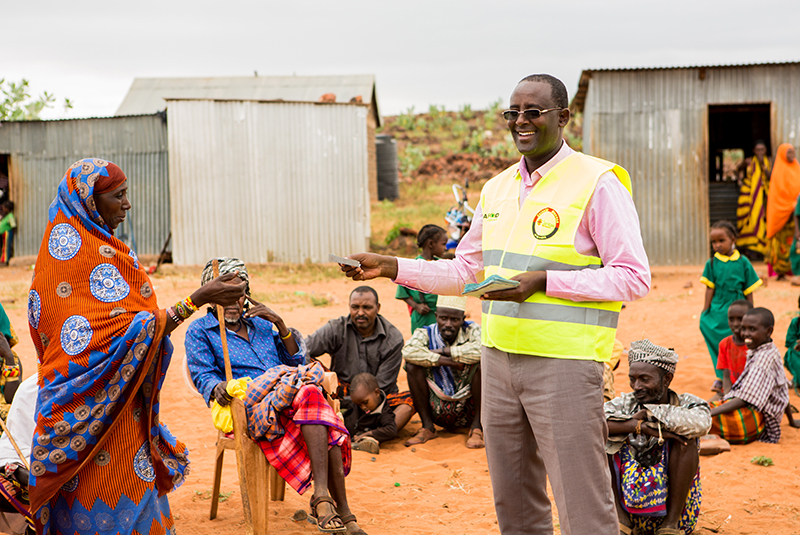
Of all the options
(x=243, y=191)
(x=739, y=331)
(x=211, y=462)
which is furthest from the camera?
(x=243, y=191)

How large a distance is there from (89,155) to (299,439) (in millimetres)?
13736

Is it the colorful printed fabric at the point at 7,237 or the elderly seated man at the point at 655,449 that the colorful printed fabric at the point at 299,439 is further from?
the colorful printed fabric at the point at 7,237

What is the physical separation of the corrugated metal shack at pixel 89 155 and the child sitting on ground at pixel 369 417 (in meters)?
10.8

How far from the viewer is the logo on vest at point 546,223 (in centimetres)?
229

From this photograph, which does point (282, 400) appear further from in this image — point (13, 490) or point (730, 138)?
point (730, 138)

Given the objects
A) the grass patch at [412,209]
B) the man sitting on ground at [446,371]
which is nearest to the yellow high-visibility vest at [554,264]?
the man sitting on ground at [446,371]

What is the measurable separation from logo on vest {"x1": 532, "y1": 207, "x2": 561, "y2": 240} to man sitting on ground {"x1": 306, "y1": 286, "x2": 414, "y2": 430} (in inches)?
129

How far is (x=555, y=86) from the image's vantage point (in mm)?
2332

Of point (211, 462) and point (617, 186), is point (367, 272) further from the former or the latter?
point (211, 462)

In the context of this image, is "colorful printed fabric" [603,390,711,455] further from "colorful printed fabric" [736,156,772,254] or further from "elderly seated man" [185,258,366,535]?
"colorful printed fabric" [736,156,772,254]

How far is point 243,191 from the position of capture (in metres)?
14.7

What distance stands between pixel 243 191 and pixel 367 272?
41.4 feet

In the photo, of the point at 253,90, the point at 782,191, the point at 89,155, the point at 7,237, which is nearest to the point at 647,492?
the point at 782,191

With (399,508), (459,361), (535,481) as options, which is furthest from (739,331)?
(535,481)
